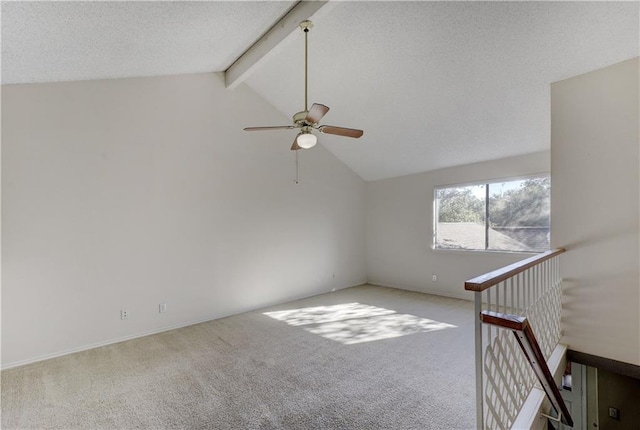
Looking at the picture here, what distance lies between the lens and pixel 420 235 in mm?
5922

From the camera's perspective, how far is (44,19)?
2051 mm

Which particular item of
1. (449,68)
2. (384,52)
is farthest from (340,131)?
(449,68)

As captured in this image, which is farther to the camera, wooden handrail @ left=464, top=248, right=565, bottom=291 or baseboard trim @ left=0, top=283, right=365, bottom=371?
baseboard trim @ left=0, top=283, right=365, bottom=371

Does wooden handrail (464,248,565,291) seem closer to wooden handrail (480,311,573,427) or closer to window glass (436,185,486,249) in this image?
wooden handrail (480,311,573,427)

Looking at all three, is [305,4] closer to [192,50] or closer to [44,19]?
[192,50]

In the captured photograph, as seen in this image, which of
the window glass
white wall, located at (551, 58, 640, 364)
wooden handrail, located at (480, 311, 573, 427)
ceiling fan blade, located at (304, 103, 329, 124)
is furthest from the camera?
the window glass

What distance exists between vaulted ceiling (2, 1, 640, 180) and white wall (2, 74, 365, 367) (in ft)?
1.11

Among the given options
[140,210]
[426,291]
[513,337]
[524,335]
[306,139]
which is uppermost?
[306,139]

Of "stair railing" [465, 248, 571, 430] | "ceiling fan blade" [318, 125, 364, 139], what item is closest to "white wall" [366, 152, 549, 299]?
"stair railing" [465, 248, 571, 430]

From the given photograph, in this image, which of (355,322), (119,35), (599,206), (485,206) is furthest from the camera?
(485,206)

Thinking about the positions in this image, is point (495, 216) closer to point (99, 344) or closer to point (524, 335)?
point (524, 335)

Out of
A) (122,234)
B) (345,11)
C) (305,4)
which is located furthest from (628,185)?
(122,234)

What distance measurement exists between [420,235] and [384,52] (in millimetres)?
3591

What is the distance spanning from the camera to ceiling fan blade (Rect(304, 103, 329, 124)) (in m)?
2.56
